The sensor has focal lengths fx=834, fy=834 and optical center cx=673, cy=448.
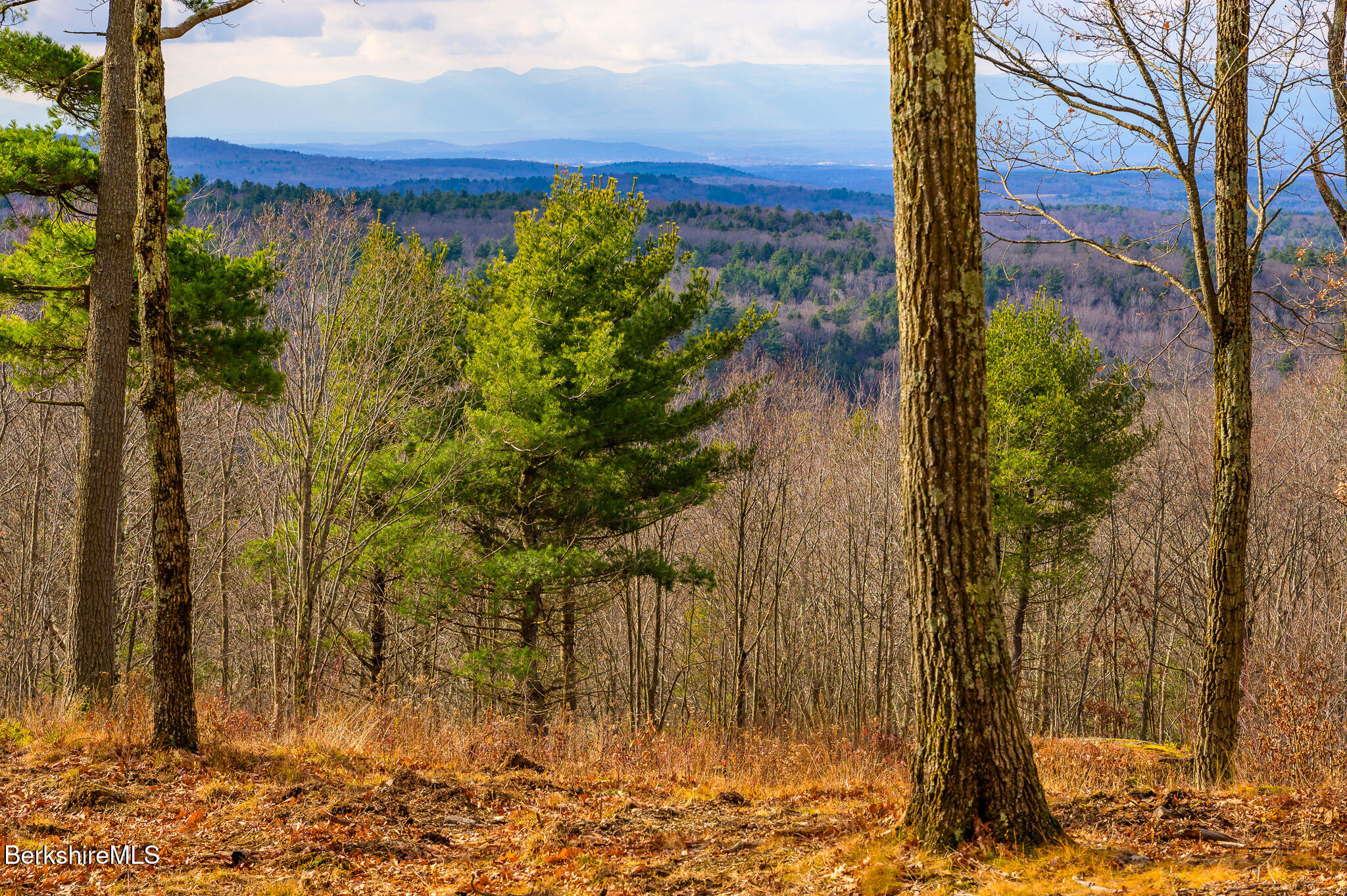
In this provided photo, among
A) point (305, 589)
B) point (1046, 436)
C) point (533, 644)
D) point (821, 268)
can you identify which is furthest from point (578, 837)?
point (821, 268)

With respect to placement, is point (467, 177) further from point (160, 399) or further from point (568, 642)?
point (160, 399)

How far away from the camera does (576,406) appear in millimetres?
12656

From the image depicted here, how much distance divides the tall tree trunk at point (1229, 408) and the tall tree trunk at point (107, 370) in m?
9.60

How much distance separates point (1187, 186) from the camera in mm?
6344

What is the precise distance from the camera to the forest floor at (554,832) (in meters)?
3.60

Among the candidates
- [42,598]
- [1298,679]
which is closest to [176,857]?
[1298,679]

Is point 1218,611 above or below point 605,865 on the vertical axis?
above

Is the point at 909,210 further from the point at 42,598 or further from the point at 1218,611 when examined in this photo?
the point at 42,598

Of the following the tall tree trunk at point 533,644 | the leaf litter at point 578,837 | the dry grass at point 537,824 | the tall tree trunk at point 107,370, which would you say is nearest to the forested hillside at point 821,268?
the tall tree trunk at point 533,644

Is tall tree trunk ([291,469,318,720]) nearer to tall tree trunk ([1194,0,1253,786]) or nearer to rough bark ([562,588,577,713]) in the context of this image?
rough bark ([562,588,577,713])

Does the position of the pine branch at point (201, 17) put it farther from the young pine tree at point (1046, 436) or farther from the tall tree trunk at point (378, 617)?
the young pine tree at point (1046, 436)

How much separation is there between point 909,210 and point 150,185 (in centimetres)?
545

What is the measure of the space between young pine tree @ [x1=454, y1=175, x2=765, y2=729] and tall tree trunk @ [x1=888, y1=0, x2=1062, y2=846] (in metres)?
7.83

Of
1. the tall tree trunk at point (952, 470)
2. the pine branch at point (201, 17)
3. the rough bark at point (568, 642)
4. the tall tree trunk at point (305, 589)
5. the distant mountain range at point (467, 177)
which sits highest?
the distant mountain range at point (467, 177)
